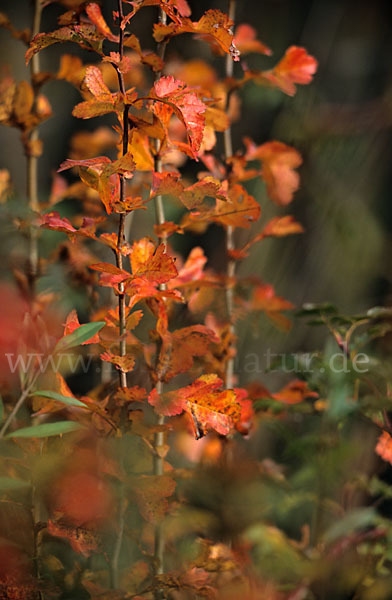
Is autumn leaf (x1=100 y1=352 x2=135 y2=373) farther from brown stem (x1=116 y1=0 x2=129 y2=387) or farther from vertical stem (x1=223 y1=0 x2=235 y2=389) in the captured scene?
vertical stem (x1=223 y1=0 x2=235 y2=389)

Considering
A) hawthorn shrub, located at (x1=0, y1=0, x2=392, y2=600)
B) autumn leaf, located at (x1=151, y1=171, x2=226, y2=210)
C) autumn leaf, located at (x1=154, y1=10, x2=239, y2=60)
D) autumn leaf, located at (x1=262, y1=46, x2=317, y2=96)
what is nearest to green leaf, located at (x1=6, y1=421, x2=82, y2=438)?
hawthorn shrub, located at (x1=0, y1=0, x2=392, y2=600)

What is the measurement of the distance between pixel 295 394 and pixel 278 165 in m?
0.29

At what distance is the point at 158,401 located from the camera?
500 mm

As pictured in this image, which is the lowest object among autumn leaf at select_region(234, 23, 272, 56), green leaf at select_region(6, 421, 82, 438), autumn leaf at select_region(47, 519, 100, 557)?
autumn leaf at select_region(47, 519, 100, 557)

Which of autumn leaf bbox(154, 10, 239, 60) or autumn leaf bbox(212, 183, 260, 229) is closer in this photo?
autumn leaf bbox(154, 10, 239, 60)

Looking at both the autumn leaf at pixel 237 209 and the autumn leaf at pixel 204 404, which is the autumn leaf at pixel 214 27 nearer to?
the autumn leaf at pixel 237 209

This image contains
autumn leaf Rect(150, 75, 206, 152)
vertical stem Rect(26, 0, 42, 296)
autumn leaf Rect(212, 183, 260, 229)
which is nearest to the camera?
autumn leaf Rect(150, 75, 206, 152)

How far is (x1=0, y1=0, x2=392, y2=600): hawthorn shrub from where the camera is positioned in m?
0.48

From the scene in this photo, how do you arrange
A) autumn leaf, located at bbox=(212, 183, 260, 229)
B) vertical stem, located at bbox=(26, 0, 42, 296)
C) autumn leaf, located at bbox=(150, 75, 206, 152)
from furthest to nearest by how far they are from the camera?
vertical stem, located at bbox=(26, 0, 42, 296) → autumn leaf, located at bbox=(212, 183, 260, 229) → autumn leaf, located at bbox=(150, 75, 206, 152)

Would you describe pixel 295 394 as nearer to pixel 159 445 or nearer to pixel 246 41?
pixel 159 445

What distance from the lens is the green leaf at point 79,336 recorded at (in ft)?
1.58

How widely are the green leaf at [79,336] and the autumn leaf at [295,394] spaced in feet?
0.93

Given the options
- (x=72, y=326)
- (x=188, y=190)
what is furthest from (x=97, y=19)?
(x=72, y=326)

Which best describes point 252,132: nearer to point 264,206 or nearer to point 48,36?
point 264,206
